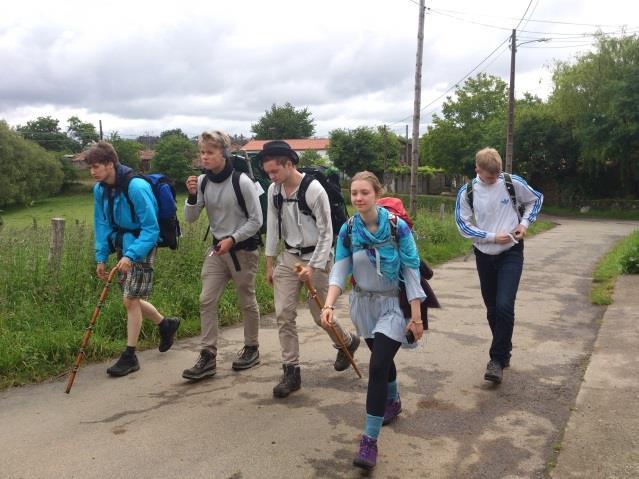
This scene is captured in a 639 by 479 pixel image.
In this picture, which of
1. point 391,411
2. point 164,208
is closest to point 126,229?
point 164,208

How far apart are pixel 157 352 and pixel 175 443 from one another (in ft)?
6.52

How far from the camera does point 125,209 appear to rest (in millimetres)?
4492

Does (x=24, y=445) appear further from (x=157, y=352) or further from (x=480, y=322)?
(x=480, y=322)

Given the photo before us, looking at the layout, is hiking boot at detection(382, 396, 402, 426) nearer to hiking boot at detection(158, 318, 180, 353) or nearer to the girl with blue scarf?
the girl with blue scarf

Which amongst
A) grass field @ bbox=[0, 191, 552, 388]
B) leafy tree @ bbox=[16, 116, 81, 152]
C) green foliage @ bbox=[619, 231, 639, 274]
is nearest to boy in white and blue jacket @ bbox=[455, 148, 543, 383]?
grass field @ bbox=[0, 191, 552, 388]

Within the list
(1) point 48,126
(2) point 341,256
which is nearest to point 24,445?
(2) point 341,256

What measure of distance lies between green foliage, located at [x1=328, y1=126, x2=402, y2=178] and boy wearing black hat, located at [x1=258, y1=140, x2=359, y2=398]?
47439mm

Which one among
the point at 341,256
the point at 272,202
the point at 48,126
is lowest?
the point at 341,256

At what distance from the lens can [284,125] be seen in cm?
9406

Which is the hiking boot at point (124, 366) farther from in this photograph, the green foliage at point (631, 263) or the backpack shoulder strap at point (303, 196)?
the green foliage at point (631, 263)

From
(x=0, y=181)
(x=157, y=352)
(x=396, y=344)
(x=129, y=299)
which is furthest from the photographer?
(x=0, y=181)

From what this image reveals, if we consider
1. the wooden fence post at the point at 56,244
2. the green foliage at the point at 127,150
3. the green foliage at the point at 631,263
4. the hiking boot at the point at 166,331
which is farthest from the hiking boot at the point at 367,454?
the green foliage at the point at 127,150

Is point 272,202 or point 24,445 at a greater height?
point 272,202

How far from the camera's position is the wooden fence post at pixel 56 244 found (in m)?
6.17
